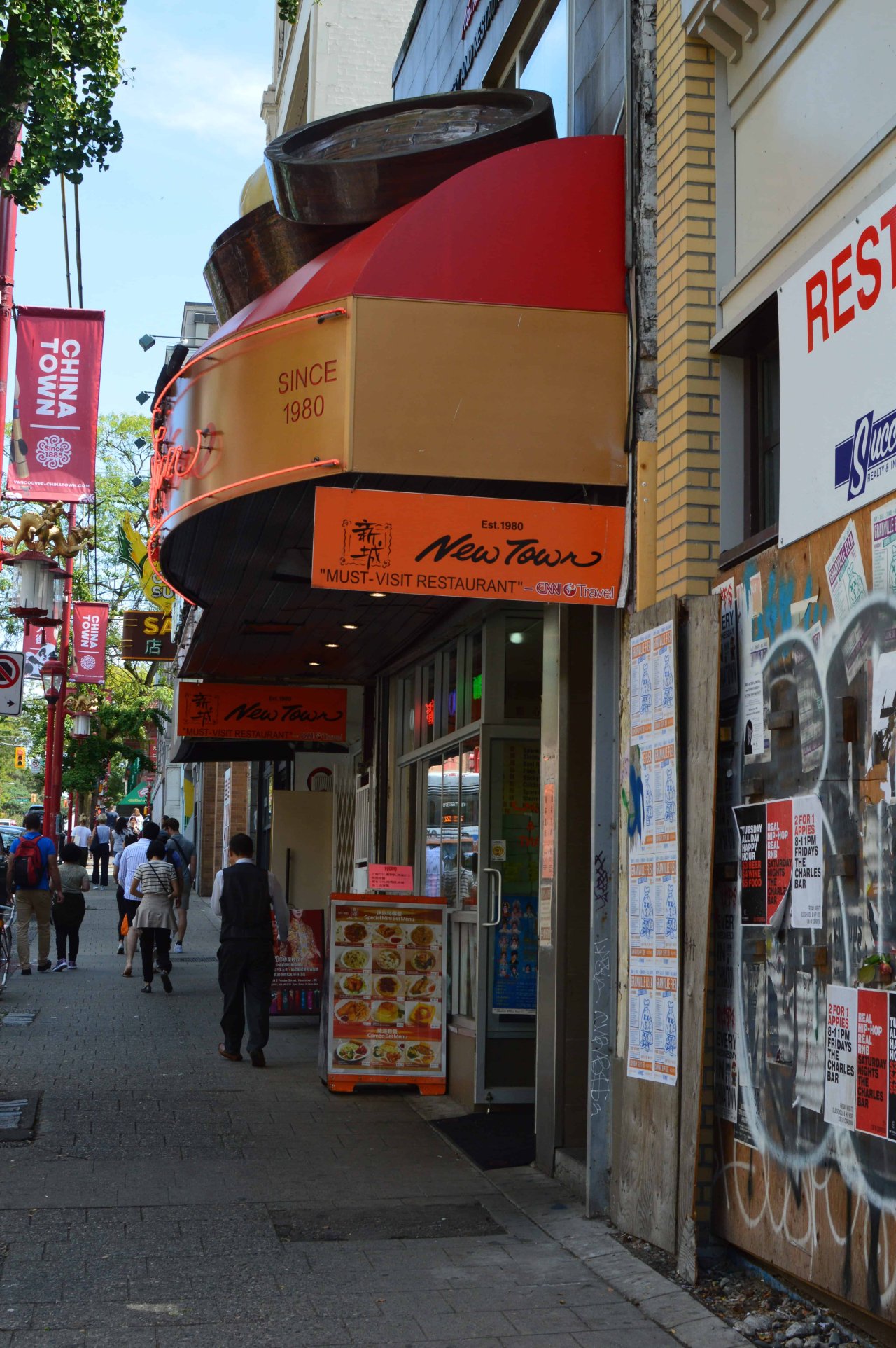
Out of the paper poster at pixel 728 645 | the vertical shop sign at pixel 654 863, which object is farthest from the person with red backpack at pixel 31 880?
the paper poster at pixel 728 645

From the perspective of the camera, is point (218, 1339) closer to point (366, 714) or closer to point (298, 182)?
point (298, 182)

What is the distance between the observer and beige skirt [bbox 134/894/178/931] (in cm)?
1538

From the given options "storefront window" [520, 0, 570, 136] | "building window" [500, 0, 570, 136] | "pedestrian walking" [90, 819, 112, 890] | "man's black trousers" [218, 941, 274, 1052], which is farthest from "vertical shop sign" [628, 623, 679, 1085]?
"pedestrian walking" [90, 819, 112, 890]

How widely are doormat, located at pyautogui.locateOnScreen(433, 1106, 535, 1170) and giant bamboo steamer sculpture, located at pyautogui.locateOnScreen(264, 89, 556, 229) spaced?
5.31 metres

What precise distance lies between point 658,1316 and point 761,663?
8.22 ft

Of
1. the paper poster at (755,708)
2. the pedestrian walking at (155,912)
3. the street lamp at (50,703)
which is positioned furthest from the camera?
the street lamp at (50,703)

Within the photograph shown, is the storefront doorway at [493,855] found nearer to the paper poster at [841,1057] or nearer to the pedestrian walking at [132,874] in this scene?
the paper poster at [841,1057]

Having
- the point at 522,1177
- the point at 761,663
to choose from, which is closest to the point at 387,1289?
the point at 522,1177

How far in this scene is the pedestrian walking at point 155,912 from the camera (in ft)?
50.4

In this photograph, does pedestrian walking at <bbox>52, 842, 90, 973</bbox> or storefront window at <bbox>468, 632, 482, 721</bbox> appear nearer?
storefront window at <bbox>468, 632, 482, 721</bbox>

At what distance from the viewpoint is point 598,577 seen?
6691mm

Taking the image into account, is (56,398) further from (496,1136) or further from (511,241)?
(496,1136)

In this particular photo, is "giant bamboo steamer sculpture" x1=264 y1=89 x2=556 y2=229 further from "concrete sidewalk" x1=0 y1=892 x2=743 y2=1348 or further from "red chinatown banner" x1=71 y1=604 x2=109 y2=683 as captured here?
"red chinatown banner" x1=71 y1=604 x2=109 y2=683

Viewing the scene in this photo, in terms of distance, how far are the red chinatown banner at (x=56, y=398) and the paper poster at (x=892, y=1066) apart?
987 cm
